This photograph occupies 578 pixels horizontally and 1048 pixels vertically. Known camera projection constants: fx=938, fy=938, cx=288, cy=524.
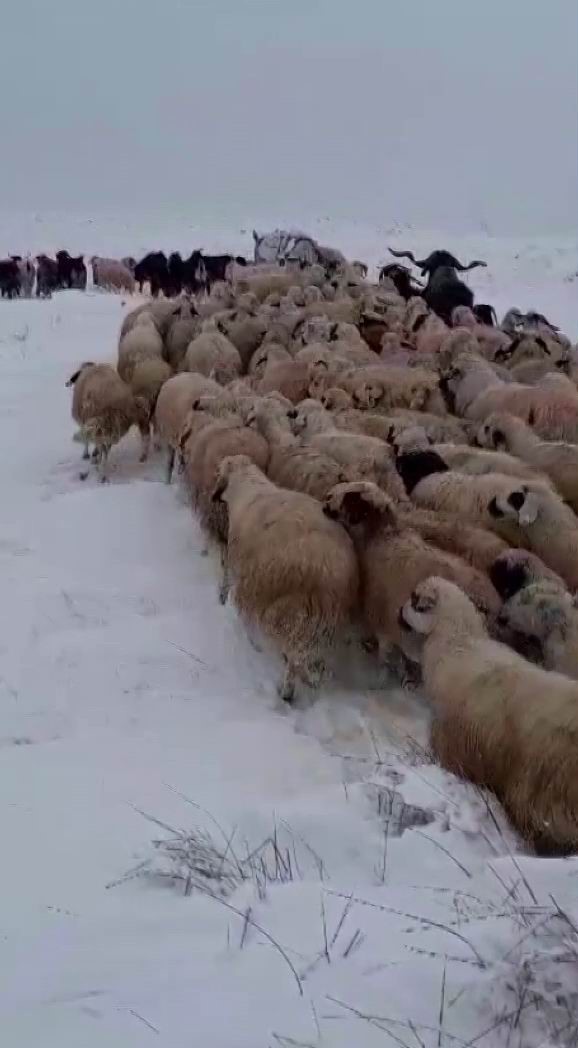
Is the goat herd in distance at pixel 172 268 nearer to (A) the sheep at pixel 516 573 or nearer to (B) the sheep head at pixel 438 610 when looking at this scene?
(A) the sheep at pixel 516 573

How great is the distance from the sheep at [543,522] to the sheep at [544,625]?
Answer: 0.63 m

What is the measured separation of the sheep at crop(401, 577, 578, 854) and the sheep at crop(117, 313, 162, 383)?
221 inches

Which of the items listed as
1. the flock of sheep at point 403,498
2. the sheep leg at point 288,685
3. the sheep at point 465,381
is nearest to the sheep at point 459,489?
the flock of sheep at point 403,498

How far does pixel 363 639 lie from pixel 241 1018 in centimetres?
289

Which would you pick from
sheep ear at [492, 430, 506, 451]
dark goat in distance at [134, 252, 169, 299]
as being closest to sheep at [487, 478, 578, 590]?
sheep ear at [492, 430, 506, 451]

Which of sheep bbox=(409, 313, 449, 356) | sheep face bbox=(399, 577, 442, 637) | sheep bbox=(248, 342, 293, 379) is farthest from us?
sheep bbox=(409, 313, 449, 356)

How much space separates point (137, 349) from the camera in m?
9.05

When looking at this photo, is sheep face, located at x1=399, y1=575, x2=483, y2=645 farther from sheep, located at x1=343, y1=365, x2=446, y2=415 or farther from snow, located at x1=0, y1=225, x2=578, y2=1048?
sheep, located at x1=343, y1=365, x2=446, y2=415

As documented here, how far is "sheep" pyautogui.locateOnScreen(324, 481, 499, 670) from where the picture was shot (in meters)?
4.43

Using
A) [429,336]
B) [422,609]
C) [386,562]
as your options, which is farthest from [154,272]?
[422,609]

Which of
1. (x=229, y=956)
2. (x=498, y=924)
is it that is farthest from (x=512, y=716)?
(x=229, y=956)

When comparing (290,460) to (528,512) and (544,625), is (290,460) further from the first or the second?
(544,625)

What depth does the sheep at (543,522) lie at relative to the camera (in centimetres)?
482

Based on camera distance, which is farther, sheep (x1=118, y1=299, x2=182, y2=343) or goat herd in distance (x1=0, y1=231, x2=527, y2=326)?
goat herd in distance (x1=0, y1=231, x2=527, y2=326)
